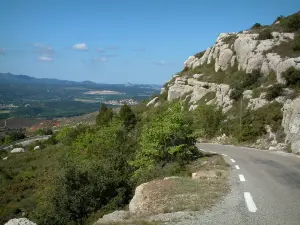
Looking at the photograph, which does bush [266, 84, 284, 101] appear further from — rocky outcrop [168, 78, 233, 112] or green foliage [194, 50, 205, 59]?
green foliage [194, 50, 205, 59]

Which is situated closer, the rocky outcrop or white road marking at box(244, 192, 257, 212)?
white road marking at box(244, 192, 257, 212)

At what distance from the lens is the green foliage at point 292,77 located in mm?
36875

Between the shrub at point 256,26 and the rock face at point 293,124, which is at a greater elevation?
the shrub at point 256,26

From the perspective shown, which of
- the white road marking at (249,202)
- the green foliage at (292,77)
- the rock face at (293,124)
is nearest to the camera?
the white road marking at (249,202)

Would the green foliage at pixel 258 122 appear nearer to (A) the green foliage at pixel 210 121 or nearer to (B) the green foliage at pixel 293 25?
(A) the green foliage at pixel 210 121

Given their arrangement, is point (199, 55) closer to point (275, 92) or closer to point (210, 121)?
point (210, 121)

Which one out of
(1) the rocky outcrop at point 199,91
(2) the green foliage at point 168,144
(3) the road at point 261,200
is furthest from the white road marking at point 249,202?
(1) the rocky outcrop at point 199,91

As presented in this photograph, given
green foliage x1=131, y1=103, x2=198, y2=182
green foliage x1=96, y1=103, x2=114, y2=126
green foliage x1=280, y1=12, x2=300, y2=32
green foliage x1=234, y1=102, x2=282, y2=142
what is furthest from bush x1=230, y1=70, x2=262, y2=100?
green foliage x1=96, y1=103, x2=114, y2=126

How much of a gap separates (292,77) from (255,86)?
23.0ft

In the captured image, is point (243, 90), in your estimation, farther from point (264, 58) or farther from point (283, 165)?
point (283, 165)

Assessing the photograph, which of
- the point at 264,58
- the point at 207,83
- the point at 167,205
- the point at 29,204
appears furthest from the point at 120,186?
the point at 207,83

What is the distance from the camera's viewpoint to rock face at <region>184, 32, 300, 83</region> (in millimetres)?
42434

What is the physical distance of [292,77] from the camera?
122ft

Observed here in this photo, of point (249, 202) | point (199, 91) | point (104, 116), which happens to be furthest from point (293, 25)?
point (249, 202)
